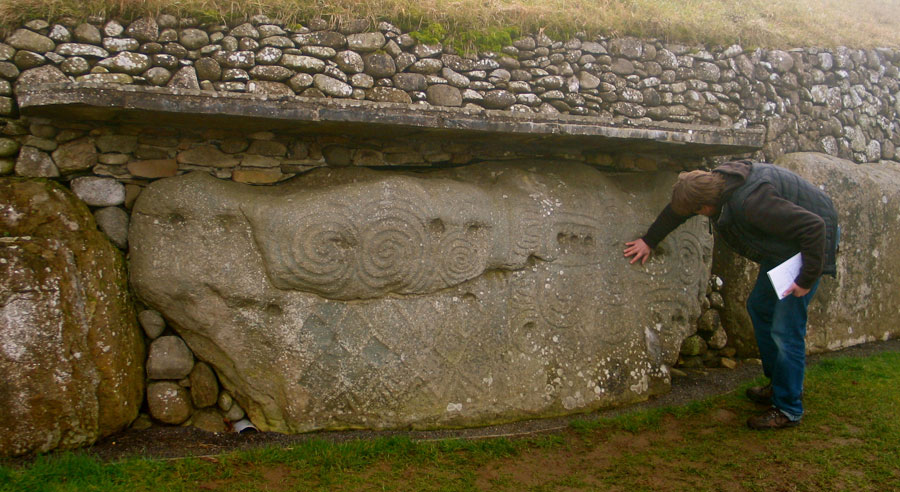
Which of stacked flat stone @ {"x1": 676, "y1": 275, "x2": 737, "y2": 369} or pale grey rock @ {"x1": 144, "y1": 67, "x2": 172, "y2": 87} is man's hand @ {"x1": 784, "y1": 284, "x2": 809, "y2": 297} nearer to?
stacked flat stone @ {"x1": 676, "y1": 275, "x2": 737, "y2": 369}

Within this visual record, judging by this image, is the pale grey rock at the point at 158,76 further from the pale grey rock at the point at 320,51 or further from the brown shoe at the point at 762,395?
the brown shoe at the point at 762,395

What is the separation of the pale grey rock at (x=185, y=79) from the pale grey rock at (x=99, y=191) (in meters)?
0.76

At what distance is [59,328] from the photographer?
359 centimetres

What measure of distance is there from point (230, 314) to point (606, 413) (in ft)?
8.59

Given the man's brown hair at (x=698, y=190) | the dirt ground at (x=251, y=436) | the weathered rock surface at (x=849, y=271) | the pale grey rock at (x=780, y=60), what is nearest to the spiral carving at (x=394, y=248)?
the dirt ground at (x=251, y=436)

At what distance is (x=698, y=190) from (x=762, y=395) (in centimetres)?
156

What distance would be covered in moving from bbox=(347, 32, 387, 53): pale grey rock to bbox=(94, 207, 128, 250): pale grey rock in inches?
→ 78.5

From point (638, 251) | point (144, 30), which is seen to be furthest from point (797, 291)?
point (144, 30)

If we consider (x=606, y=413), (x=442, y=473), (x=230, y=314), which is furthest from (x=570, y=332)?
(x=230, y=314)

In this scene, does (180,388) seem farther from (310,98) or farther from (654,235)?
(654,235)

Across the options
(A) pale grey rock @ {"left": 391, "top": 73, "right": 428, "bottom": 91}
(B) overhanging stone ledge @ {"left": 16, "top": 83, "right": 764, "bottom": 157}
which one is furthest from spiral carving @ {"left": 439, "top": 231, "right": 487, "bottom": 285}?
(A) pale grey rock @ {"left": 391, "top": 73, "right": 428, "bottom": 91}

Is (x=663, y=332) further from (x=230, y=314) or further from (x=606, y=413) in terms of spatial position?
(x=230, y=314)

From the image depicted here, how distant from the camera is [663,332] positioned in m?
5.06

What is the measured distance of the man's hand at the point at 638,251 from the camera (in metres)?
4.94
